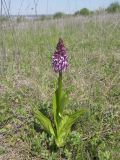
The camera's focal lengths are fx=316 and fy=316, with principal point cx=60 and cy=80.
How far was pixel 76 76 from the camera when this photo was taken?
4.26 metres

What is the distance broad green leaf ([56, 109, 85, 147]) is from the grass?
3.1 inches

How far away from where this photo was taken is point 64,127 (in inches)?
109

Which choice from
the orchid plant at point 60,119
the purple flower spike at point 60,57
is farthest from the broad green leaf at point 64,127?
the purple flower spike at point 60,57

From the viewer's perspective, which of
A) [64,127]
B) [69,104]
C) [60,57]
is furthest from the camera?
[69,104]

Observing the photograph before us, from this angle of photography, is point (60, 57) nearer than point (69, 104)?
Yes

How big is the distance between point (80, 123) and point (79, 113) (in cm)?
50

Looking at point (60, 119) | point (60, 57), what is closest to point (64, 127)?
point (60, 119)

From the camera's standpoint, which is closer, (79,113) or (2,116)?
(79,113)

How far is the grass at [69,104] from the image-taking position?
112 inches

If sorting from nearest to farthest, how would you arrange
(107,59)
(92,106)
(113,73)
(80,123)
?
(80,123) → (92,106) → (113,73) → (107,59)

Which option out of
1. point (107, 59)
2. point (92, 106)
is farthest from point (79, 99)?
point (107, 59)

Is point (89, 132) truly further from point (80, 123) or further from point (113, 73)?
point (113, 73)

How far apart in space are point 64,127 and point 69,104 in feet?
2.41

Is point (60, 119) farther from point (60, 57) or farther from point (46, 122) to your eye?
point (60, 57)
